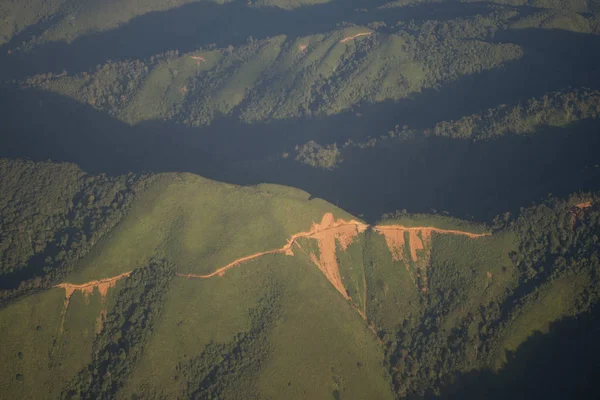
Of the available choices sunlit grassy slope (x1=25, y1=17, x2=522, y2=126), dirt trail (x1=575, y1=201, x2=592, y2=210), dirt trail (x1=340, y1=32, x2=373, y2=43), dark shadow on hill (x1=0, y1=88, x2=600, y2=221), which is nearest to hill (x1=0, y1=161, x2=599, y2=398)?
dirt trail (x1=575, y1=201, x2=592, y2=210)

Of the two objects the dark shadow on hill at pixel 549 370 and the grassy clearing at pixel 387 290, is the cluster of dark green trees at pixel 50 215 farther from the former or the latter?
the dark shadow on hill at pixel 549 370

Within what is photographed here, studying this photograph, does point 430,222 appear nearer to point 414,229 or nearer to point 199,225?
point 414,229

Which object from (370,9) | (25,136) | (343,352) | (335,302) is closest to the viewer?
(343,352)

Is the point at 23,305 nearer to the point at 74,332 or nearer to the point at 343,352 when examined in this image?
the point at 74,332

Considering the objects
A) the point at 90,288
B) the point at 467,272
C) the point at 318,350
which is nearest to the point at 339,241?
the point at 318,350

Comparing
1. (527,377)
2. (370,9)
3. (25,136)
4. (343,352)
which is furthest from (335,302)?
(370,9)
